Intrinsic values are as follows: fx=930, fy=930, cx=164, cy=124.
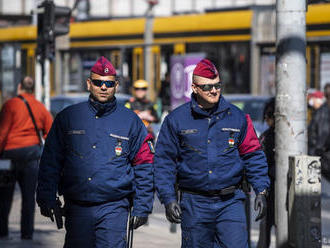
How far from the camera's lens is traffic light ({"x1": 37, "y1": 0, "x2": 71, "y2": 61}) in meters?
13.8

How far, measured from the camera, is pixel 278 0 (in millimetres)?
7238

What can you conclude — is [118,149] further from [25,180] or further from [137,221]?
[25,180]

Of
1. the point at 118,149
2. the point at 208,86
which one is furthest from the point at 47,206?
the point at 208,86

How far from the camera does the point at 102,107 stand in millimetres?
5848

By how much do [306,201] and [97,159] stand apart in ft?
6.32

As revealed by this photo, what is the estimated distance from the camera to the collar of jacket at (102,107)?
19.2 feet

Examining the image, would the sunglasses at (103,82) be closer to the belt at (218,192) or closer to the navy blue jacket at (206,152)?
the navy blue jacket at (206,152)

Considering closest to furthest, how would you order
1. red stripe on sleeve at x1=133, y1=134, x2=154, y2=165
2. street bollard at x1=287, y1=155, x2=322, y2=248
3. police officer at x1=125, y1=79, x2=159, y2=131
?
red stripe on sleeve at x1=133, y1=134, x2=154, y2=165, street bollard at x1=287, y1=155, x2=322, y2=248, police officer at x1=125, y1=79, x2=159, y2=131

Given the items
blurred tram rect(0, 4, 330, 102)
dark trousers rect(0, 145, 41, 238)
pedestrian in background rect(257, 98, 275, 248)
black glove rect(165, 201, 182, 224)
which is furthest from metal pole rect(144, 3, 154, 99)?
black glove rect(165, 201, 182, 224)

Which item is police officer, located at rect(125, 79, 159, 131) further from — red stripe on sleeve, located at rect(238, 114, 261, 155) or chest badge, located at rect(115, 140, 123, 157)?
chest badge, located at rect(115, 140, 123, 157)

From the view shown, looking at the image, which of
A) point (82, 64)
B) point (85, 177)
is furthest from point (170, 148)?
point (82, 64)

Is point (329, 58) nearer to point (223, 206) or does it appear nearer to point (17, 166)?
point (17, 166)

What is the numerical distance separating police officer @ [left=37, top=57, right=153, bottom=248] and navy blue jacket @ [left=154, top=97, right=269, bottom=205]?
121 millimetres

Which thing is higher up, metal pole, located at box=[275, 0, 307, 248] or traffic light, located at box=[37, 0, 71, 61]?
traffic light, located at box=[37, 0, 71, 61]
